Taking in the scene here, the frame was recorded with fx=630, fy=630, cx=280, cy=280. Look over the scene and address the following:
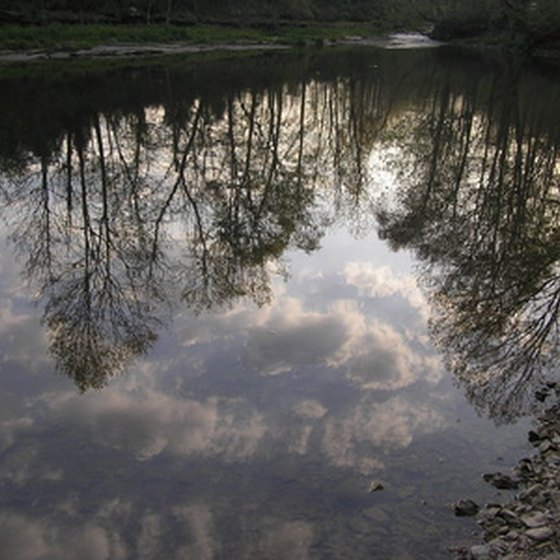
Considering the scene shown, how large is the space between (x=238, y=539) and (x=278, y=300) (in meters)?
6.42

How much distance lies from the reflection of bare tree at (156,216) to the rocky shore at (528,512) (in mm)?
5828

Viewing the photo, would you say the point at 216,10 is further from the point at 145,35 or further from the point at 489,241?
the point at 489,241

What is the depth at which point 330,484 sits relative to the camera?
742 cm

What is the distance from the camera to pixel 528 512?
6500 millimetres

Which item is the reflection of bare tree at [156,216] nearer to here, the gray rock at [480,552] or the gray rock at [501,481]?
the gray rock at [501,481]

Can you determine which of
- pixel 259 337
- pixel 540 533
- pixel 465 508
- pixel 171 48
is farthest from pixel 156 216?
pixel 171 48

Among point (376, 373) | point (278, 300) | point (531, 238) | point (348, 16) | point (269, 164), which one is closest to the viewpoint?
point (376, 373)

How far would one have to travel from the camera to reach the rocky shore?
5.81m

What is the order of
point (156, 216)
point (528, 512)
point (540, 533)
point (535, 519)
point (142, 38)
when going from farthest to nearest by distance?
point (142, 38) < point (156, 216) < point (528, 512) < point (535, 519) < point (540, 533)

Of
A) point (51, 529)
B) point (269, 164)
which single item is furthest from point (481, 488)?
point (269, 164)

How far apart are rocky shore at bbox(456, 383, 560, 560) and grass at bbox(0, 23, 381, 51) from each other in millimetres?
50622

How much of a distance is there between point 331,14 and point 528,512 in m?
111

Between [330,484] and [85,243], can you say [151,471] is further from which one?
[85,243]

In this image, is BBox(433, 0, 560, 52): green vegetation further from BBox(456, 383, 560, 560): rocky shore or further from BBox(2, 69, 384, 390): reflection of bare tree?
BBox(456, 383, 560, 560): rocky shore
